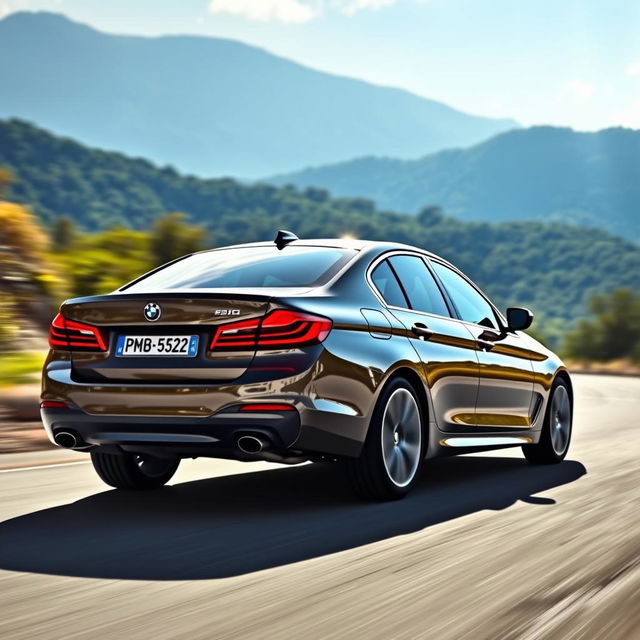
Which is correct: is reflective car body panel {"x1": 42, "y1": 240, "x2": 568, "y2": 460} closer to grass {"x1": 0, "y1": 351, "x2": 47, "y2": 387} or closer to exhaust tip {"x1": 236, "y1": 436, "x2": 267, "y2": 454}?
exhaust tip {"x1": 236, "y1": 436, "x2": 267, "y2": 454}

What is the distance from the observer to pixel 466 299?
8180mm

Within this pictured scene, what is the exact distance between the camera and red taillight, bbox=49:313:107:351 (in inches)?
244

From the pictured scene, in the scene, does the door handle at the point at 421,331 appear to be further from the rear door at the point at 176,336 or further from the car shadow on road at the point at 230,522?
the rear door at the point at 176,336

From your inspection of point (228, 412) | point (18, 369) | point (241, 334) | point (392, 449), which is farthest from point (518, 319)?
point (18, 369)

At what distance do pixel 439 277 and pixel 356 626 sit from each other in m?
4.20

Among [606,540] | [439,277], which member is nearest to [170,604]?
[606,540]

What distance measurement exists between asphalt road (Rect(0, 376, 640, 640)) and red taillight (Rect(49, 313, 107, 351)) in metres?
0.92

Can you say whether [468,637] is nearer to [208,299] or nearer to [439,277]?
[208,299]

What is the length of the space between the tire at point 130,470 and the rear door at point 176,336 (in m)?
1.18

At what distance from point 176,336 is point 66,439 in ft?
2.96

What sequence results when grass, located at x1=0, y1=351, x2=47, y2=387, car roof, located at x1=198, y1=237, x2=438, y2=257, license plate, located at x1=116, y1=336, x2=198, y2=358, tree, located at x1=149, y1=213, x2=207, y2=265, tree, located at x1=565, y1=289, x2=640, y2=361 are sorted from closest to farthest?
license plate, located at x1=116, y1=336, x2=198, y2=358, car roof, located at x1=198, y1=237, x2=438, y2=257, grass, located at x1=0, y1=351, x2=47, y2=387, tree, located at x1=149, y1=213, x2=207, y2=265, tree, located at x1=565, y1=289, x2=640, y2=361

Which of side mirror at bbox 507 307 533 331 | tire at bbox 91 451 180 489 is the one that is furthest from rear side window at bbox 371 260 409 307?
tire at bbox 91 451 180 489

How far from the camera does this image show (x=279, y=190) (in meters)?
151

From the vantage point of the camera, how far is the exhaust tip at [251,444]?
581cm
